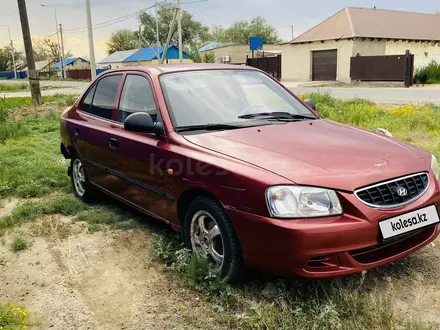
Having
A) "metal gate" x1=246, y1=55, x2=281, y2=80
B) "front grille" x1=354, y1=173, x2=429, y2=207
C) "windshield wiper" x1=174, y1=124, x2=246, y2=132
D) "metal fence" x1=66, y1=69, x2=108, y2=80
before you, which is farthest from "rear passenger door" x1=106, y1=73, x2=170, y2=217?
"metal fence" x1=66, y1=69, x2=108, y2=80

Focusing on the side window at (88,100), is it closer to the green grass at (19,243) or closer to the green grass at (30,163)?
the green grass at (30,163)

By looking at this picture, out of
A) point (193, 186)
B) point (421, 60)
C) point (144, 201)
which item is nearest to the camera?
point (193, 186)

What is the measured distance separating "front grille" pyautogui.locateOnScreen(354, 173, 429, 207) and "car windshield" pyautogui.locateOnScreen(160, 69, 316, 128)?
1.34 metres

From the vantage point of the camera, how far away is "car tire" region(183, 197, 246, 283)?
311 centimetres

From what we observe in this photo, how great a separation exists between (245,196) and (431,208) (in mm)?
1305

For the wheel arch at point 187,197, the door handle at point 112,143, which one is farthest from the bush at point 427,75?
the wheel arch at point 187,197

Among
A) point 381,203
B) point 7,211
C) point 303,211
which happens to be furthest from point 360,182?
point 7,211

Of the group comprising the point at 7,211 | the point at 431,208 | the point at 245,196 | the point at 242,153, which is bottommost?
the point at 7,211

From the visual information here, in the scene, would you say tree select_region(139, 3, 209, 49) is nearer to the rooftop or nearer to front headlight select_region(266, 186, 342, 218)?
the rooftop

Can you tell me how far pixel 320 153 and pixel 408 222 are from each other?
72 cm

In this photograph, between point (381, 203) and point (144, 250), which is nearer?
point (381, 203)

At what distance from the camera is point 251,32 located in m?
83.2

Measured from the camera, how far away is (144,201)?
4176 mm

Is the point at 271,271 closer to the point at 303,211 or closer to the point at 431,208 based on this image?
the point at 303,211
